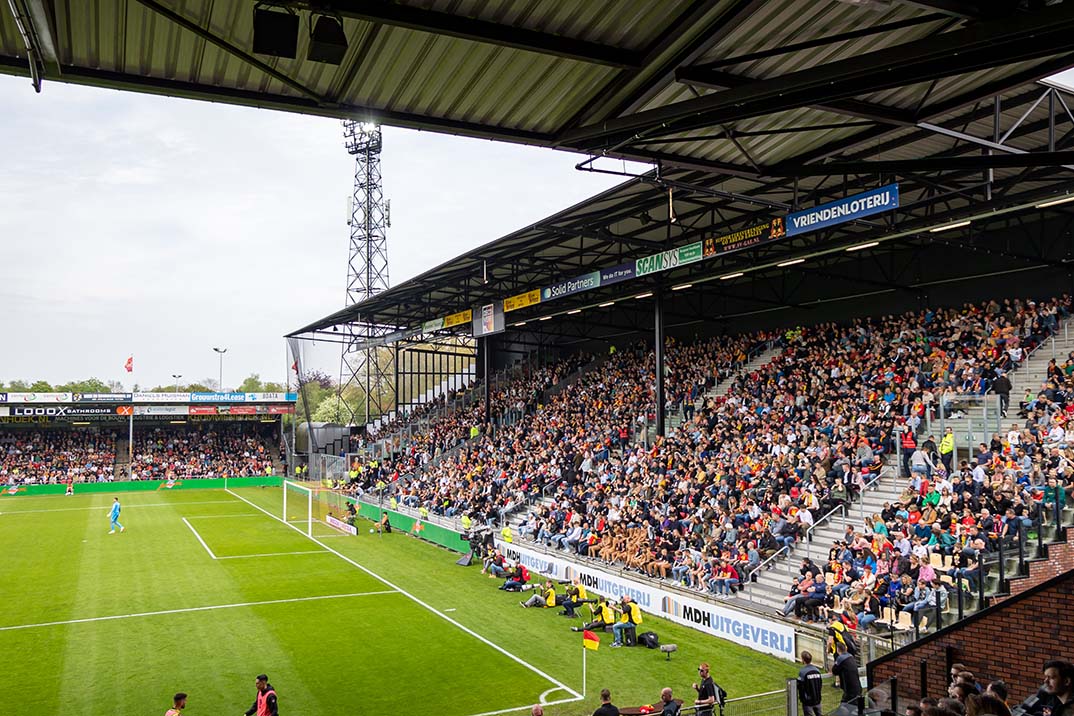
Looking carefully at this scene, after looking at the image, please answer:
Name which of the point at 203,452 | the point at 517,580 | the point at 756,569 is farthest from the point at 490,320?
the point at 203,452

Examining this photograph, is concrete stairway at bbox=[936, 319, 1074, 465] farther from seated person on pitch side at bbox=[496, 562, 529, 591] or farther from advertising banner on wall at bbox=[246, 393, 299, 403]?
advertising banner on wall at bbox=[246, 393, 299, 403]

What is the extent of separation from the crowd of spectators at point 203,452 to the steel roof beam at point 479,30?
→ 59.3 meters

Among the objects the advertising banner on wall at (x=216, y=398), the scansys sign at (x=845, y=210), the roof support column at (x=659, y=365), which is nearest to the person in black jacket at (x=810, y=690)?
the scansys sign at (x=845, y=210)

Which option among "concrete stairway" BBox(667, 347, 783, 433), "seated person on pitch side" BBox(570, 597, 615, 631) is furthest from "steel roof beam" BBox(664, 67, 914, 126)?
"concrete stairway" BBox(667, 347, 783, 433)

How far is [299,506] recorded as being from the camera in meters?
44.5

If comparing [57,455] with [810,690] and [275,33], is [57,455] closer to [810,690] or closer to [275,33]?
[810,690]

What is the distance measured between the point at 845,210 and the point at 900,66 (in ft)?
36.7

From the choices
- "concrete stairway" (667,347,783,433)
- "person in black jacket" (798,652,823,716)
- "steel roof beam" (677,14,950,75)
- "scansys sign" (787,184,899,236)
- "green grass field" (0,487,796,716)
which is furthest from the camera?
"concrete stairway" (667,347,783,433)

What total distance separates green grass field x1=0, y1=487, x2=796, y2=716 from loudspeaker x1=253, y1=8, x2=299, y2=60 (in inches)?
431

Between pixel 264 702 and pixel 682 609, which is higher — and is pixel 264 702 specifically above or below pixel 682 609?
above

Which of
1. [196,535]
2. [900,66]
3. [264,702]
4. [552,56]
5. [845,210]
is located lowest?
[196,535]

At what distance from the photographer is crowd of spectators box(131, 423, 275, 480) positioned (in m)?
62.0

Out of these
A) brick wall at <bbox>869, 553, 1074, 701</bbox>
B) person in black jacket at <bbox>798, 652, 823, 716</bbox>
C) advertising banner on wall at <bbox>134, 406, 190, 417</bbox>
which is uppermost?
advertising banner on wall at <bbox>134, 406, 190, 417</bbox>

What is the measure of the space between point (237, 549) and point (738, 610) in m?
20.7
